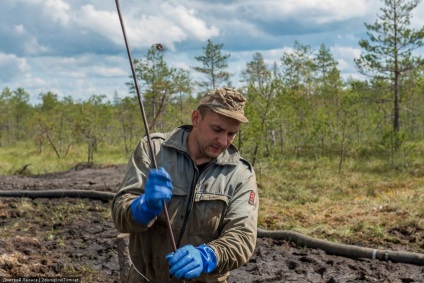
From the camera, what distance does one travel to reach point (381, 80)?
62.8 feet

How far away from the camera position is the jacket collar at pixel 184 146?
2.47 metres

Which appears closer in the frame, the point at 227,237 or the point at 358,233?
the point at 227,237

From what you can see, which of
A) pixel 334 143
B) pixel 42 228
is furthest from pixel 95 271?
pixel 334 143

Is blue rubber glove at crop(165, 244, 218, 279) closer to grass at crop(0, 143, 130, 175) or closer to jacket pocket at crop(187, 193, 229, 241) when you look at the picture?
jacket pocket at crop(187, 193, 229, 241)

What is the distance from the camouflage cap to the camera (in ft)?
7.70

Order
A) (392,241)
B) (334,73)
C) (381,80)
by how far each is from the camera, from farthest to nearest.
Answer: (334,73) → (381,80) → (392,241)

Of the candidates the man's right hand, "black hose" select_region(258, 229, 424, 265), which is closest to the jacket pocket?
the man's right hand

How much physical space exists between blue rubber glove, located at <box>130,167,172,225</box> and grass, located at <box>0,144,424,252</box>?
5495 mm

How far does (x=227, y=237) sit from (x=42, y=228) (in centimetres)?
608

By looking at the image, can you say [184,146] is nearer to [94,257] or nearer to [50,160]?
[94,257]

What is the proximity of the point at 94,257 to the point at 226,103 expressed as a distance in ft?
15.0

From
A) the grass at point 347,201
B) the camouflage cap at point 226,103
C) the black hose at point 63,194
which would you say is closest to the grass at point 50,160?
the black hose at point 63,194

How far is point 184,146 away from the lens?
2475 mm

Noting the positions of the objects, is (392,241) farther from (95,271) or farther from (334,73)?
(334,73)
